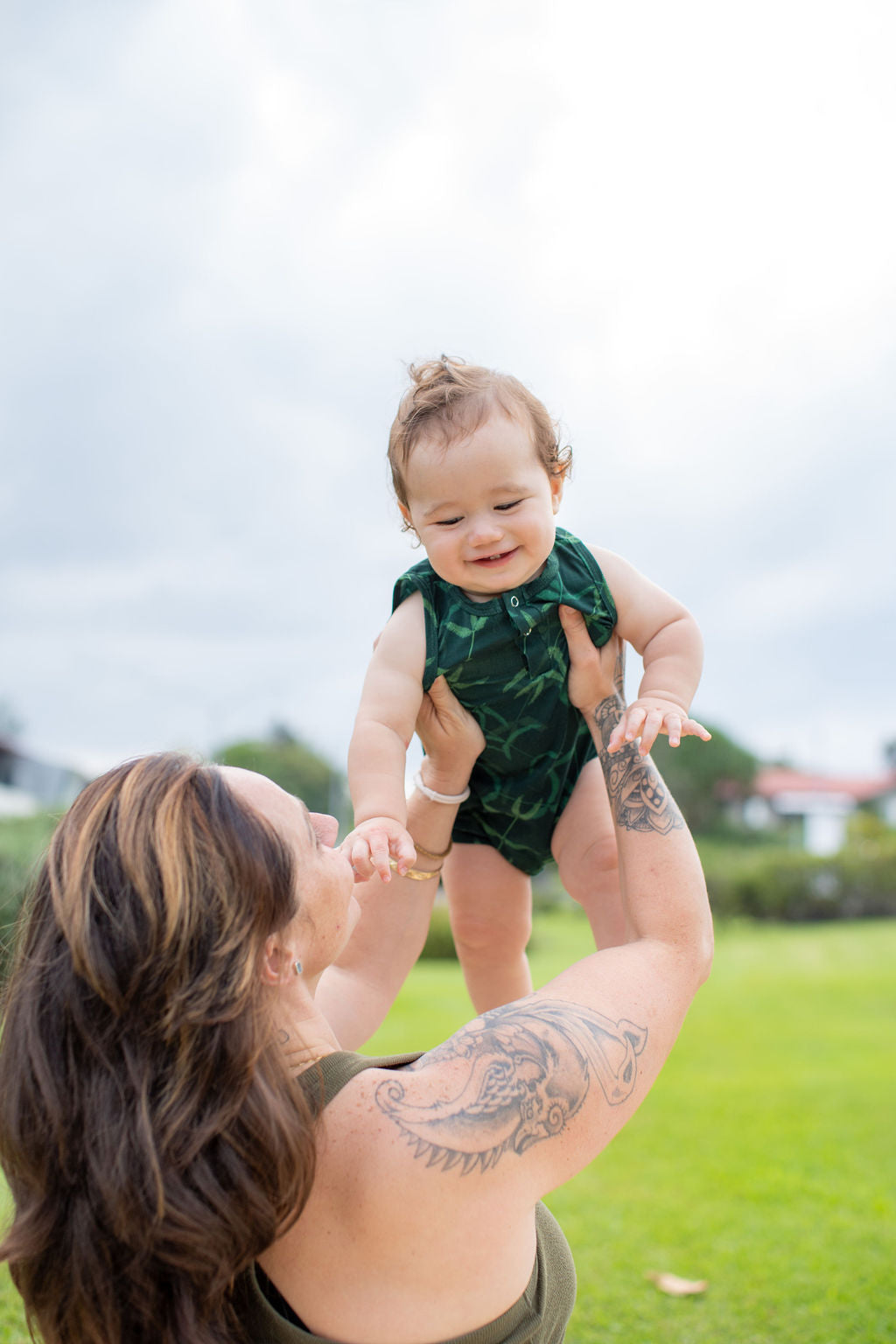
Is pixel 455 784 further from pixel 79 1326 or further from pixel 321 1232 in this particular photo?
pixel 79 1326

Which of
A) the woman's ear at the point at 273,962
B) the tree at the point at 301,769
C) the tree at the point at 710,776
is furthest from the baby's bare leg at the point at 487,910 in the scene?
the tree at the point at 710,776

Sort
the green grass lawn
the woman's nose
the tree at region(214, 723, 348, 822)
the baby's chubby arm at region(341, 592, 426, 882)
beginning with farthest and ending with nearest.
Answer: the tree at region(214, 723, 348, 822) → the green grass lawn → the baby's chubby arm at region(341, 592, 426, 882) → the woman's nose

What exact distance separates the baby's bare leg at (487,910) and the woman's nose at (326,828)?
829mm

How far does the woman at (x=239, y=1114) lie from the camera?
1.44 metres

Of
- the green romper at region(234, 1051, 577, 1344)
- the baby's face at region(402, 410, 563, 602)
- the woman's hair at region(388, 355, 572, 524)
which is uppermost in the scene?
the woman's hair at region(388, 355, 572, 524)

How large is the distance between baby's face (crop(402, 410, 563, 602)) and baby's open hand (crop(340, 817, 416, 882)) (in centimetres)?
59

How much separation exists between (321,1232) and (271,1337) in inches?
8.0

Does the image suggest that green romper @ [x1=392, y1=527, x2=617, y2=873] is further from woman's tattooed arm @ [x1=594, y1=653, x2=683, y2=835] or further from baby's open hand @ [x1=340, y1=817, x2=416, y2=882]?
baby's open hand @ [x1=340, y1=817, x2=416, y2=882]

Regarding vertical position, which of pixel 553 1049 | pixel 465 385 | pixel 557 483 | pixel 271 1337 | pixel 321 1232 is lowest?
pixel 271 1337

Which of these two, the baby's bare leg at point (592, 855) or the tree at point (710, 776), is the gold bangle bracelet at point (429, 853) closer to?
the baby's bare leg at point (592, 855)

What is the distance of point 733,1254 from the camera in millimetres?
4680

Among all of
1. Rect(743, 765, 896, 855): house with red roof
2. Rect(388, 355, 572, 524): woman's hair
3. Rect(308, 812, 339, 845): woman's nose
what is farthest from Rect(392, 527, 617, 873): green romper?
Rect(743, 765, 896, 855): house with red roof

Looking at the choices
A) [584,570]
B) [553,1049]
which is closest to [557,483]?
[584,570]

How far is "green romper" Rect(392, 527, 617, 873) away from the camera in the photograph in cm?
228
